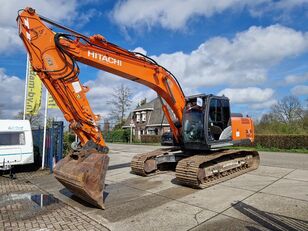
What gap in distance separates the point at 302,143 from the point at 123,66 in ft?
53.0

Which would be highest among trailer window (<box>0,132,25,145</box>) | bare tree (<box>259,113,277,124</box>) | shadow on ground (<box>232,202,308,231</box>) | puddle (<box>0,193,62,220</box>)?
bare tree (<box>259,113,277,124</box>)

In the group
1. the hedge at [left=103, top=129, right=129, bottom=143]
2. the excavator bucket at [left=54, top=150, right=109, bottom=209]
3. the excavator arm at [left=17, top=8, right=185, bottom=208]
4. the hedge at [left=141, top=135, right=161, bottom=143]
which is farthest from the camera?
the hedge at [left=103, top=129, right=129, bottom=143]

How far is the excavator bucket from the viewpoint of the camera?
5375mm

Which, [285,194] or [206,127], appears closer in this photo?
[285,194]

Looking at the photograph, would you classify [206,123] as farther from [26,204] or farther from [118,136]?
[118,136]

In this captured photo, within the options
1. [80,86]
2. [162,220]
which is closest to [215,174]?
[162,220]

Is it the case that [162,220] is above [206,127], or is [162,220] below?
below

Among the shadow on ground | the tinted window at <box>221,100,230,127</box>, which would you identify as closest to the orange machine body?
the tinted window at <box>221,100,230,127</box>

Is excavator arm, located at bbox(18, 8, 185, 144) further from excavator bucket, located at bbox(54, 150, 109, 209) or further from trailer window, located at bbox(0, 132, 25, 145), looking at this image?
trailer window, located at bbox(0, 132, 25, 145)

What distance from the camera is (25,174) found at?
1070cm

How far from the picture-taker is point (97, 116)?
650 cm

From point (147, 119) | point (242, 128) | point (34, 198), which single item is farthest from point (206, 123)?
point (147, 119)

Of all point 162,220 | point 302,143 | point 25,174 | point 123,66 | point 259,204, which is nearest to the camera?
point 162,220

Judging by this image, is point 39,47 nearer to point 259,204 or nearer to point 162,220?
point 162,220
